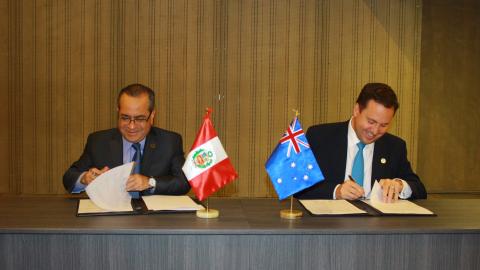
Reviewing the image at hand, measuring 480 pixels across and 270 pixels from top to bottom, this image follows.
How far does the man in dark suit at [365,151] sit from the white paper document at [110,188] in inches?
44.7

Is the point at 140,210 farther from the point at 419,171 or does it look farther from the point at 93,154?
the point at 419,171

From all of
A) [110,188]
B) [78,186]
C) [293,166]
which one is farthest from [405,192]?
[78,186]

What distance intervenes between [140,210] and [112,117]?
3976mm

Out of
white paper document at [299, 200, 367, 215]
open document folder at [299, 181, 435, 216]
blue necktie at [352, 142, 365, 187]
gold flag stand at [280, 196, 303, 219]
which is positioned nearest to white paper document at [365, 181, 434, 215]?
open document folder at [299, 181, 435, 216]

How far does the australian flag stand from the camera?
2602 mm

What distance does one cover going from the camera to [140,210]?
2562mm

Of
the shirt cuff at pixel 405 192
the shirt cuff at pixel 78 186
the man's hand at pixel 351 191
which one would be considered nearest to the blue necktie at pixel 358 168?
the shirt cuff at pixel 405 192

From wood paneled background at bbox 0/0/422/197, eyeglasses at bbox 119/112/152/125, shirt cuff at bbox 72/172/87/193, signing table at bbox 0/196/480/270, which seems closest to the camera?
signing table at bbox 0/196/480/270

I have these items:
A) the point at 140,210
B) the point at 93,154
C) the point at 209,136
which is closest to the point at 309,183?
the point at 209,136

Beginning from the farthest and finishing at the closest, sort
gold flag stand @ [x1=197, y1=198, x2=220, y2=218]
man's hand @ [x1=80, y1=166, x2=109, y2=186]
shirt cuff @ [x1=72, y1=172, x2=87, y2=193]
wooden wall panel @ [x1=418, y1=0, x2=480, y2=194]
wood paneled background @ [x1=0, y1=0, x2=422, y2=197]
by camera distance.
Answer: wooden wall panel @ [x1=418, y1=0, x2=480, y2=194] → wood paneled background @ [x1=0, y1=0, x2=422, y2=197] → shirt cuff @ [x1=72, y1=172, x2=87, y2=193] → man's hand @ [x1=80, y1=166, x2=109, y2=186] → gold flag stand @ [x1=197, y1=198, x2=220, y2=218]

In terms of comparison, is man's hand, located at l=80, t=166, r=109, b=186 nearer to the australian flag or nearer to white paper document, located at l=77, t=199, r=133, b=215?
white paper document, located at l=77, t=199, r=133, b=215

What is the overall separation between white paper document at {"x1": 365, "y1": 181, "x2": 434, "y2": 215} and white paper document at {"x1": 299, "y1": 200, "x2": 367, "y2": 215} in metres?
0.14

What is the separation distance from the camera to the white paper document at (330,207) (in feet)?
8.54

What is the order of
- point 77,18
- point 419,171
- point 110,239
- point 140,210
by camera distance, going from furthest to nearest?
1. point 419,171
2. point 77,18
3. point 140,210
4. point 110,239
